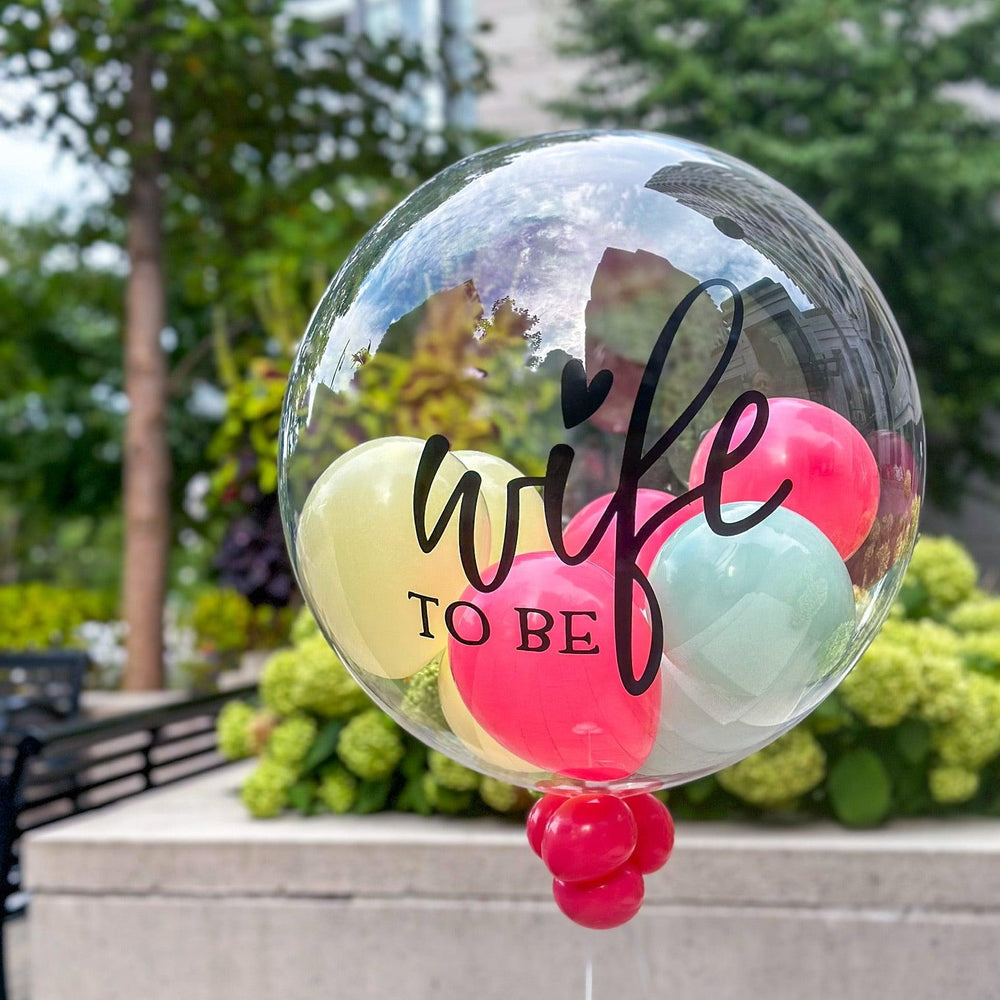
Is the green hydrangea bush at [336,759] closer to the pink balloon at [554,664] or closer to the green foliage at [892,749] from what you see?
the green foliage at [892,749]

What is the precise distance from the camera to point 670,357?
111 centimetres

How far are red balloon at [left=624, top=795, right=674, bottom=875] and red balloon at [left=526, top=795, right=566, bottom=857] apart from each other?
0.09 m

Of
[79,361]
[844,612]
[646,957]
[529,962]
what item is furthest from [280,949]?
[79,361]

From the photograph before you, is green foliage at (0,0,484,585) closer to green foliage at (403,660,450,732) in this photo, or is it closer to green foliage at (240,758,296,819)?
green foliage at (240,758,296,819)

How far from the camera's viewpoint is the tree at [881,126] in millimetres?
7180

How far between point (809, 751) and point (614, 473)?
1.24 metres

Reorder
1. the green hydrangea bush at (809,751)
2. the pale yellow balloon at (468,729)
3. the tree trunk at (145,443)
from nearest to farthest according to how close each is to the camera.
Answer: the pale yellow balloon at (468,729)
the green hydrangea bush at (809,751)
the tree trunk at (145,443)

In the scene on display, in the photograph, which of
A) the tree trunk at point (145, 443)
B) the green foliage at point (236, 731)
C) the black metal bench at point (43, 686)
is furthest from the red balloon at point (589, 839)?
the tree trunk at point (145, 443)

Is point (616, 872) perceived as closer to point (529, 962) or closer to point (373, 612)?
point (373, 612)

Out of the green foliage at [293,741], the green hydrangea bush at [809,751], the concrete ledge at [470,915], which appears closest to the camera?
the concrete ledge at [470,915]

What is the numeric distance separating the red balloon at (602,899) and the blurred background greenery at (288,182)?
7.69 feet

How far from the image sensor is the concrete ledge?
2111mm

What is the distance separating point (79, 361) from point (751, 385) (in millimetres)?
9078

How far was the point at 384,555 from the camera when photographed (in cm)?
106
